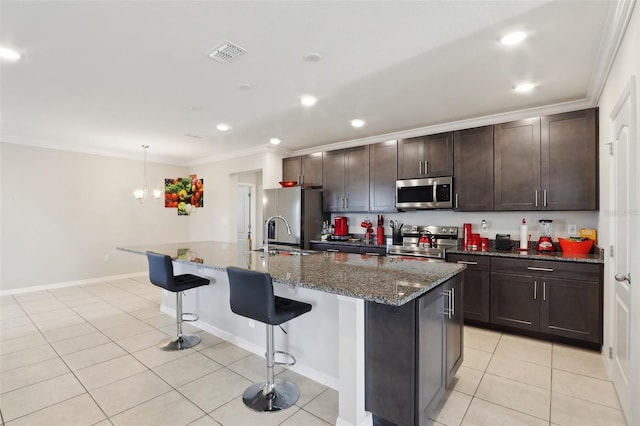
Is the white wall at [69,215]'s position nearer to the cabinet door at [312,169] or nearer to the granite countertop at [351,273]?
the cabinet door at [312,169]

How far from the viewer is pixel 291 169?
5.70m

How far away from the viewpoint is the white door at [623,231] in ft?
6.05

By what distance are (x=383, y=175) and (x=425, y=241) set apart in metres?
1.12

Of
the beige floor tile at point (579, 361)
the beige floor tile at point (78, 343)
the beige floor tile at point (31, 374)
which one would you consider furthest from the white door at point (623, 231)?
the beige floor tile at point (78, 343)

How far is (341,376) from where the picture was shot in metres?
1.82

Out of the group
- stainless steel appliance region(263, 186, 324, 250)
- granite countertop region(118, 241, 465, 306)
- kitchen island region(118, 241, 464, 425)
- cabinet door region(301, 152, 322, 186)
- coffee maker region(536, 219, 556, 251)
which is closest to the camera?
granite countertop region(118, 241, 465, 306)

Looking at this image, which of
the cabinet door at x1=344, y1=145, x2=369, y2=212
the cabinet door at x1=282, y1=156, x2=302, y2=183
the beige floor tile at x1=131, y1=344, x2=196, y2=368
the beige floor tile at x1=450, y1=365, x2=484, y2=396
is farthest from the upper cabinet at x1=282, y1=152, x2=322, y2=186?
the beige floor tile at x1=450, y1=365, x2=484, y2=396

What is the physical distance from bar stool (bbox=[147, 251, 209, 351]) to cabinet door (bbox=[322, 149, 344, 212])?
2.61 m

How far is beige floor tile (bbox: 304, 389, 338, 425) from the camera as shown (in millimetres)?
1983

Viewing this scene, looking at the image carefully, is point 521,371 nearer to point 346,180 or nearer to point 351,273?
point 351,273

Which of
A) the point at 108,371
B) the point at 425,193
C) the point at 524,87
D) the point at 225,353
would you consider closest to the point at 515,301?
the point at 425,193

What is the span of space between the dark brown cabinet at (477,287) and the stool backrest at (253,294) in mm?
2533

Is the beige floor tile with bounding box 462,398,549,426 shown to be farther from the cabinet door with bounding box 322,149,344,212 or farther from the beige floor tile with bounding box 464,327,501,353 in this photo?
the cabinet door with bounding box 322,149,344,212

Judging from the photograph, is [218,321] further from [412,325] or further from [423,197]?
[423,197]
